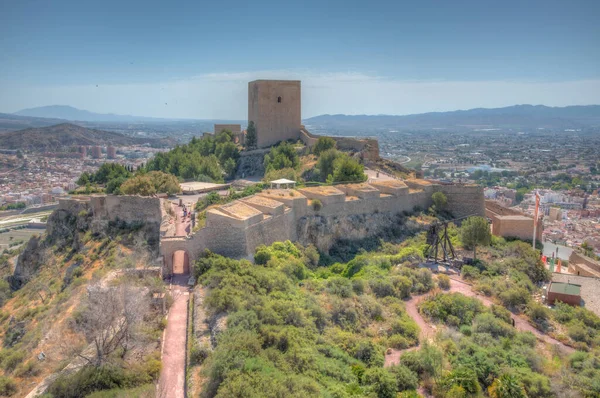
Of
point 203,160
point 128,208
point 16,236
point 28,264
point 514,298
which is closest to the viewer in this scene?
point 514,298

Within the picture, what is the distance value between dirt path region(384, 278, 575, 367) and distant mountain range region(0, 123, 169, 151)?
140m

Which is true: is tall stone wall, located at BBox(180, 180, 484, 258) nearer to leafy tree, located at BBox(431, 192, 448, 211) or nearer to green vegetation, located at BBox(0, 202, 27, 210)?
leafy tree, located at BBox(431, 192, 448, 211)

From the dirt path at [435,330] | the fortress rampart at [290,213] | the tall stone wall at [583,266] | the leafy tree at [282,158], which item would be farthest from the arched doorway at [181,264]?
the tall stone wall at [583,266]

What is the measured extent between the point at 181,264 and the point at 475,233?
14331 millimetres

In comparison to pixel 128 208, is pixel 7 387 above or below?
below

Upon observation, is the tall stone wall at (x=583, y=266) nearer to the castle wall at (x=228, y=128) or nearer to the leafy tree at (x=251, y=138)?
the leafy tree at (x=251, y=138)

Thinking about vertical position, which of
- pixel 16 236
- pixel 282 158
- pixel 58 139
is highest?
pixel 282 158

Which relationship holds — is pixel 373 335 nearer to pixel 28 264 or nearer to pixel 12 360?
pixel 12 360

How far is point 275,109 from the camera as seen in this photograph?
43625mm

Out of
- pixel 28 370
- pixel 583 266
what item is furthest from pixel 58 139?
pixel 583 266

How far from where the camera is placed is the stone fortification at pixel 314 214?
728 inches

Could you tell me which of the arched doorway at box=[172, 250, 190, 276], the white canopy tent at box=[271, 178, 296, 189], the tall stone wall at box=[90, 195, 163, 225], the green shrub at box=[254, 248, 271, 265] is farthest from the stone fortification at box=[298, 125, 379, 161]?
the arched doorway at box=[172, 250, 190, 276]

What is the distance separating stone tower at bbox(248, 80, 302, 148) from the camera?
43.1 metres

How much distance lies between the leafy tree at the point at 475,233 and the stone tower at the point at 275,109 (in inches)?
954
